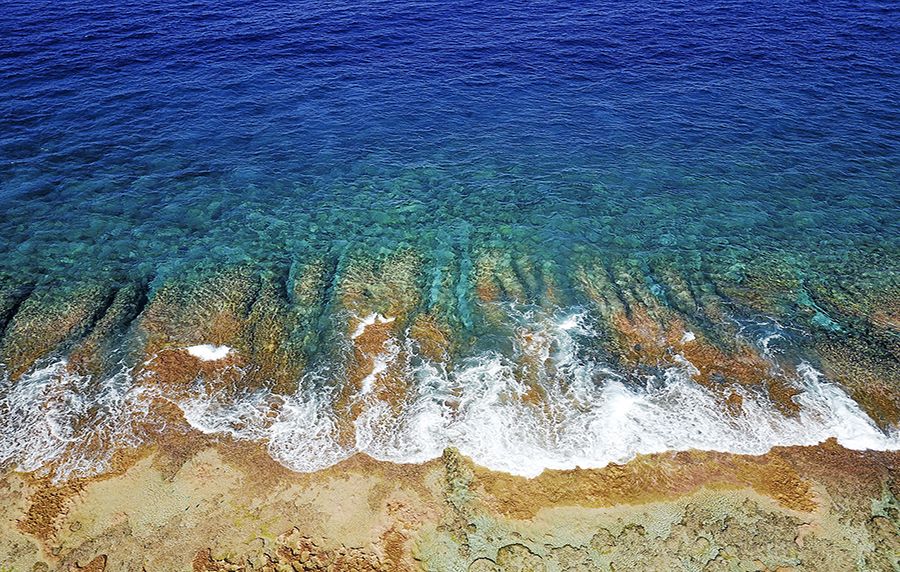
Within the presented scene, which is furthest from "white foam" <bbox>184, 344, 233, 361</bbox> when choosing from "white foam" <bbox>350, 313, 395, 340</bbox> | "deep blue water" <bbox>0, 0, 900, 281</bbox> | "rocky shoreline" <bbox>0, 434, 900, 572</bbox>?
"deep blue water" <bbox>0, 0, 900, 281</bbox>

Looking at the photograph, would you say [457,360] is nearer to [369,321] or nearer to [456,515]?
[369,321]

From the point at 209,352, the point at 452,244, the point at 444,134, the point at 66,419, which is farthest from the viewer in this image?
the point at 444,134

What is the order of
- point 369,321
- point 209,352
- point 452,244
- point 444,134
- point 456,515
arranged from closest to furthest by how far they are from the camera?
point 456,515 → point 209,352 → point 369,321 → point 452,244 → point 444,134

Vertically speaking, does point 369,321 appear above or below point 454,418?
above

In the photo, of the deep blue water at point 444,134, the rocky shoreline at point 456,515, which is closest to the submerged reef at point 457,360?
the rocky shoreline at point 456,515

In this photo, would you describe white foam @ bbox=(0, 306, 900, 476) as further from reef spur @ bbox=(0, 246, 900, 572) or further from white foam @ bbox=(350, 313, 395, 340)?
white foam @ bbox=(350, 313, 395, 340)

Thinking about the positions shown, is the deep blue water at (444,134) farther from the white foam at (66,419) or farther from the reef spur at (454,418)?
the white foam at (66,419)

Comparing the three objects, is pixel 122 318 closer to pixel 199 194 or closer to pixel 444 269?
pixel 199 194

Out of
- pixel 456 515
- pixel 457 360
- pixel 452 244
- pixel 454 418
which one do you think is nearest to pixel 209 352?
pixel 457 360
